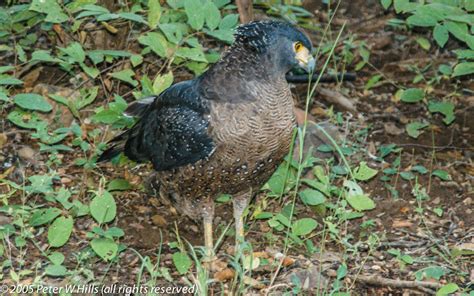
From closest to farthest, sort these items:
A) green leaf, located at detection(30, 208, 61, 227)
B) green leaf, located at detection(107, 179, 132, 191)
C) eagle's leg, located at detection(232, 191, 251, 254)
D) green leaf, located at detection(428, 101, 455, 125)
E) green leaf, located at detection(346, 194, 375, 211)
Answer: green leaf, located at detection(30, 208, 61, 227) < eagle's leg, located at detection(232, 191, 251, 254) < green leaf, located at detection(346, 194, 375, 211) < green leaf, located at detection(107, 179, 132, 191) < green leaf, located at detection(428, 101, 455, 125)

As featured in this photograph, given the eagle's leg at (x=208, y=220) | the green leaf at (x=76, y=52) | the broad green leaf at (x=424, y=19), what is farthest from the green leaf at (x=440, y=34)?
the green leaf at (x=76, y=52)

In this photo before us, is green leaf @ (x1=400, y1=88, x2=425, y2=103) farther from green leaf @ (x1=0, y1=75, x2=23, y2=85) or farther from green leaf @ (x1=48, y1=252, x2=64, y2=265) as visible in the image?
green leaf @ (x1=48, y1=252, x2=64, y2=265)

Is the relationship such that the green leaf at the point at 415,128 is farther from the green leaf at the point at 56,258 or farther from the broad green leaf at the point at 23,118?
the green leaf at the point at 56,258

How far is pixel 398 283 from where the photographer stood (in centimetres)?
574

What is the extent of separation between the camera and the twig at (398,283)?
568 cm

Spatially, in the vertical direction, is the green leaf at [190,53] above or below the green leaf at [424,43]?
above

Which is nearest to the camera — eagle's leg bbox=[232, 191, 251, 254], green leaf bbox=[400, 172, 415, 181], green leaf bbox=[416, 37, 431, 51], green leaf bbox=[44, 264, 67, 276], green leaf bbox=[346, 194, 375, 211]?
green leaf bbox=[44, 264, 67, 276]

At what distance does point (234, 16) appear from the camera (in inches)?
260

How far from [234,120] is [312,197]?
3.66 feet

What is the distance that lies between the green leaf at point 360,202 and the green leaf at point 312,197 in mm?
192

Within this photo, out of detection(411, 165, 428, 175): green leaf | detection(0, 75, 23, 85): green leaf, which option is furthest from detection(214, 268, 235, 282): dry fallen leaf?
detection(0, 75, 23, 85): green leaf

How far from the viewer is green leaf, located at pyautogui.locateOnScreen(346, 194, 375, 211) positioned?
6.30 metres

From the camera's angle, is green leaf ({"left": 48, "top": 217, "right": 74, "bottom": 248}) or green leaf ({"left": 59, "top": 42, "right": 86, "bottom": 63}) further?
green leaf ({"left": 59, "top": 42, "right": 86, "bottom": 63})

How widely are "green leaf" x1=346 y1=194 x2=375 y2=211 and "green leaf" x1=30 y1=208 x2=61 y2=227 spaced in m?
1.91
